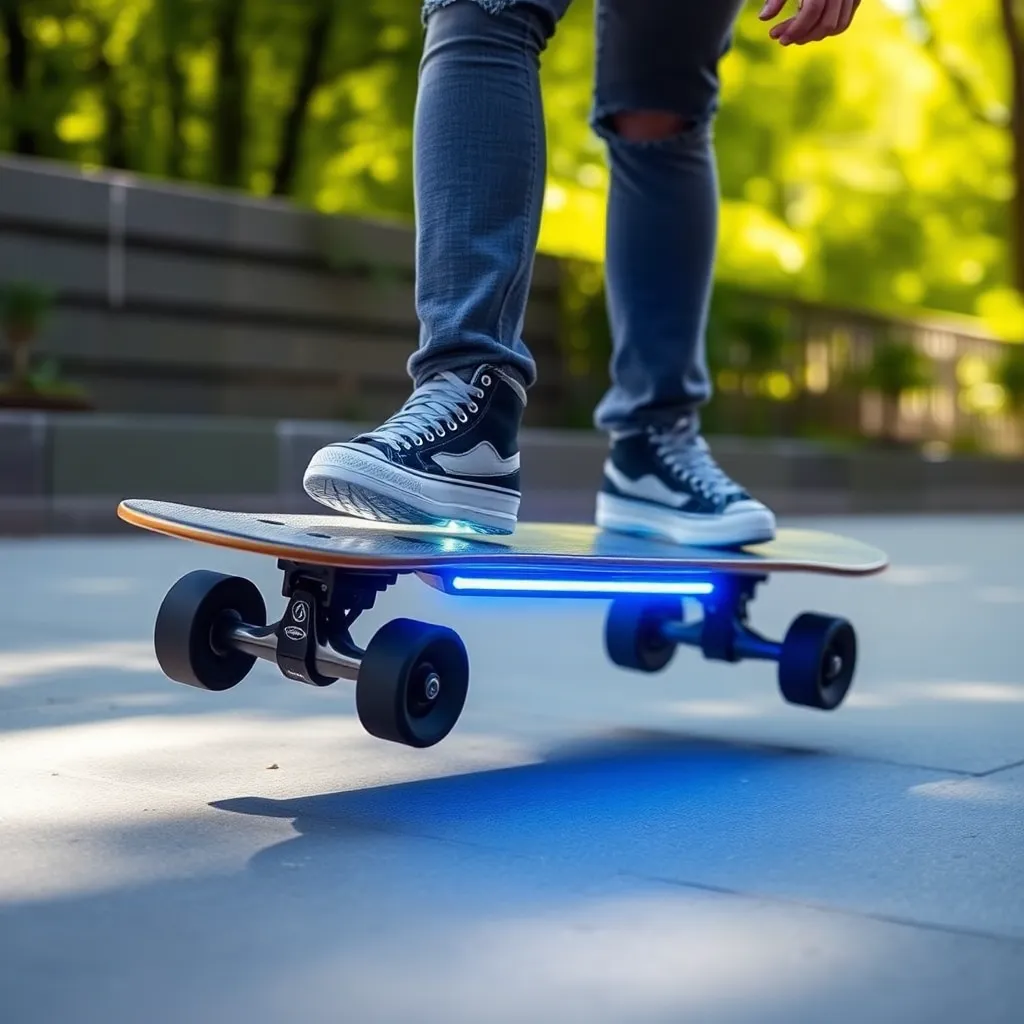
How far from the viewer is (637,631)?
8.68ft

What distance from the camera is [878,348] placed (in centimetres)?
1553

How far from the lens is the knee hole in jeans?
A: 2.54m

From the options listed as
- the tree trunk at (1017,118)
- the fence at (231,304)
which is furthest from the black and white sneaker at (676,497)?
the tree trunk at (1017,118)

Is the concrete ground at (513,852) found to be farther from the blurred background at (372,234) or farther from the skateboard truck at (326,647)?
the blurred background at (372,234)

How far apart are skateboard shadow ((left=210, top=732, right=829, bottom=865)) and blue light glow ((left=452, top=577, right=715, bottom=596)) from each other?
22cm

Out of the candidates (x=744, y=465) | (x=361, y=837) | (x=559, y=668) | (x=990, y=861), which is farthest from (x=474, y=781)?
(x=744, y=465)

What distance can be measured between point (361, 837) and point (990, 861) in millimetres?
603

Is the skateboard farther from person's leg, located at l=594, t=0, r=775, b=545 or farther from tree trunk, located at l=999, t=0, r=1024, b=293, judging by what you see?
tree trunk, located at l=999, t=0, r=1024, b=293

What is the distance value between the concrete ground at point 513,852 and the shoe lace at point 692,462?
360 mm

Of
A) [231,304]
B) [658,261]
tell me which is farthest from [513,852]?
[231,304]

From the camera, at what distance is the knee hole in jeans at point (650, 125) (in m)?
2.54

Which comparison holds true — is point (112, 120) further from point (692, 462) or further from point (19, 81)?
point (692, 462)

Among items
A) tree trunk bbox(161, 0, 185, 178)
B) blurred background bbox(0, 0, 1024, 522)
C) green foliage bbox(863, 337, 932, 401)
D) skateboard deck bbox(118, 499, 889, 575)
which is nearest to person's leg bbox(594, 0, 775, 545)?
skateboard deck bbox(118, 499, 889, 575)

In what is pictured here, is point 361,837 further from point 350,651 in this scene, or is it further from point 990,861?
point 990,861
